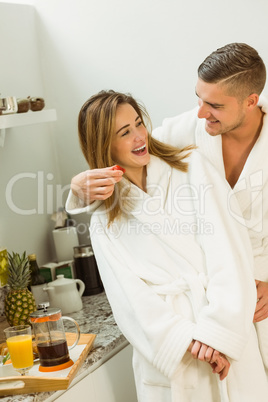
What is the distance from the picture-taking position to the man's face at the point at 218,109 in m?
1.99

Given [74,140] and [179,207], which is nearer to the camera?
[179,207]

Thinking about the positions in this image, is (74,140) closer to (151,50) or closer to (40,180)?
(40,180)

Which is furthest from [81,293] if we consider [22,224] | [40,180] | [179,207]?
[179,207]

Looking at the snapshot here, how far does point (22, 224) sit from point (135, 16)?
3.47ft

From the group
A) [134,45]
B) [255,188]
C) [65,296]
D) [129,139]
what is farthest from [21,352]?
[134,45]

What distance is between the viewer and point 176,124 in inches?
87.8

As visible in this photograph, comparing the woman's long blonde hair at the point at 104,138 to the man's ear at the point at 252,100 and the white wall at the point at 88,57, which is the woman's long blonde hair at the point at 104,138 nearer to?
the man's ear at the point at 252,100

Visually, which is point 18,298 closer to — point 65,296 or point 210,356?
point 65,296

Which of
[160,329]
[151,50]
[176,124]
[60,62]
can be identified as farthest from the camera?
[60,62]

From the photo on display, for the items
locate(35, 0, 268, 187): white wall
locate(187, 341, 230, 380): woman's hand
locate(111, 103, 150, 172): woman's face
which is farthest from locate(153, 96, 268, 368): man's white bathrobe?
locate(35, 0, 268, 187): white wall

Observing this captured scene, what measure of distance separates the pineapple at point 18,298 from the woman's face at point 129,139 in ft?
2.28

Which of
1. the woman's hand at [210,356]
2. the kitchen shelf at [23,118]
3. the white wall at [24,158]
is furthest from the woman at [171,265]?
the white wall at [24,158]

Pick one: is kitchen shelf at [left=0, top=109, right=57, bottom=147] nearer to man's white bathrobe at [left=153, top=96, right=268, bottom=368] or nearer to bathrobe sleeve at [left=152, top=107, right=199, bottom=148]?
bathrobe sleeve at [left=152, top=107, right=199, bottom=148]

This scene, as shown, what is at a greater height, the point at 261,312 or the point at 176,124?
the point at 176,124
